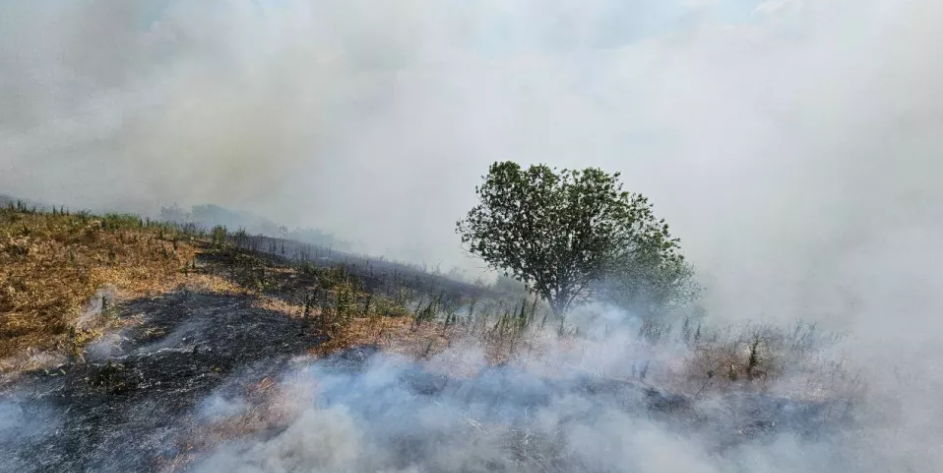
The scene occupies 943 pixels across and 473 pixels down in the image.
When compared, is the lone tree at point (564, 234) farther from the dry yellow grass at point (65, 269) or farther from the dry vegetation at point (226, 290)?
the dry yellow grass at point (65, 269)

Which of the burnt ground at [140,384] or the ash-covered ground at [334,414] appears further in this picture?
the ash-covered ground at [334,414]

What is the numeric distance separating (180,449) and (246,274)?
29.0 ft

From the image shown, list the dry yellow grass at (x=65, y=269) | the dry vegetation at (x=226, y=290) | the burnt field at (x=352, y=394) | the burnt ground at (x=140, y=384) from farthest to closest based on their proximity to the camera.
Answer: the dry vegetation at (x=226, y=290), the dry yellow grass at (x=65, y=269), the burnt field at (x=352, y=394), the burnt ground at (x=140, y=384)

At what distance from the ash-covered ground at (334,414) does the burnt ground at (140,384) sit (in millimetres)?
28

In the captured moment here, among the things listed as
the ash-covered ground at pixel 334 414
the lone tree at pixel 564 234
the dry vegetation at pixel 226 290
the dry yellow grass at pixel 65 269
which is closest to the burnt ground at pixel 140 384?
the ash-covered ground at pixel 334 414

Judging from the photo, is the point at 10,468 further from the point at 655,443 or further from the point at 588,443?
Answer: the point at 655,443

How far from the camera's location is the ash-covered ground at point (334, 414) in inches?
236

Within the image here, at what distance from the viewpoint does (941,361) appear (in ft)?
35.4

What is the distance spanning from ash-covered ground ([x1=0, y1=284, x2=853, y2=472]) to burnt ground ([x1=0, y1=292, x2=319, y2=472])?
3 centimetres

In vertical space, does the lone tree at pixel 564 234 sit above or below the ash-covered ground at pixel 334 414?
above

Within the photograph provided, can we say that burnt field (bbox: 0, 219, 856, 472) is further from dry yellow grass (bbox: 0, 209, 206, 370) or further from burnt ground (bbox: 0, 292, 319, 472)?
dry yellow grass (bbox: 0, 209, 206, 370)

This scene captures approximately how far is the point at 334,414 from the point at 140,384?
3.47 m

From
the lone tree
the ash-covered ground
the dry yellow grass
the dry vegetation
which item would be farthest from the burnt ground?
the lone tree

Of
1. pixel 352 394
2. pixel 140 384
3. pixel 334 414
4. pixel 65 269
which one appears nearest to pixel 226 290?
pixel 65 269
